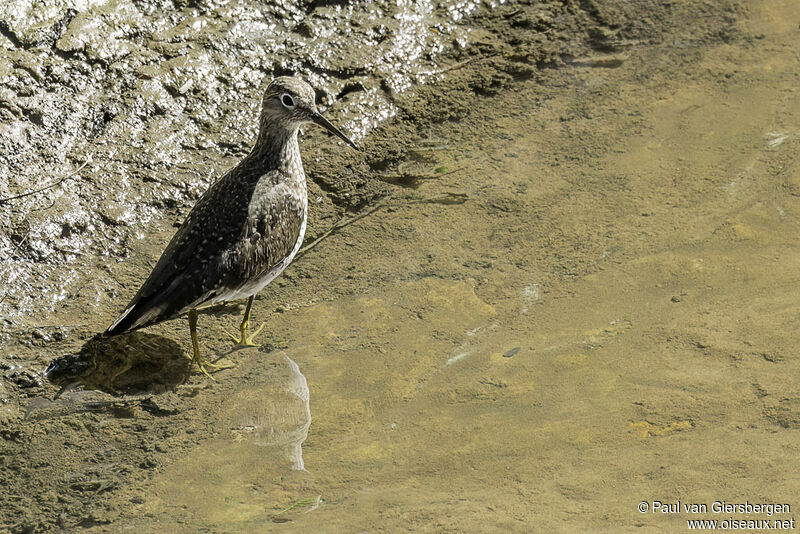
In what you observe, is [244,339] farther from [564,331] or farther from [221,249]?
[564,331]

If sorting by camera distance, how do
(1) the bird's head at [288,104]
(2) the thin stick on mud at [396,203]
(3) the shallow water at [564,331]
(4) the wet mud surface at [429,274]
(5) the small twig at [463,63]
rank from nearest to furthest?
(3) the shallow water at [564,331], (4) the wet mud surface at [429,274], (1) the bird's head at [288,104], (2) the thin stick on mud at [396,203], (5) the small twig at [463,63]

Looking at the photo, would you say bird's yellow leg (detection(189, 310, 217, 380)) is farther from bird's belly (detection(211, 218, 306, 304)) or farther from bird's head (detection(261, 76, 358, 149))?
bird's head (detection(261, 76, 358, 149))

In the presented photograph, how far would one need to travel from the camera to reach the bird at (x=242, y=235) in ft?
17.3

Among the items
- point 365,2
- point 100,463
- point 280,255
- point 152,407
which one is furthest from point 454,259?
point 365,2

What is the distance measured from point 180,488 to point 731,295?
11.3ft

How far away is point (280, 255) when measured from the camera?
5.58 metres

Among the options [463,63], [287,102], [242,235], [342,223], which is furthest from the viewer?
[463,63]

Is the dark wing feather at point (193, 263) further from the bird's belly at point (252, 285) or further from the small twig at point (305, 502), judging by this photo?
the small twig at point (305, 502)

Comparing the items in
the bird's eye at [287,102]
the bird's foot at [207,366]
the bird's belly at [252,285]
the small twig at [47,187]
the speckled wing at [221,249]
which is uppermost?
the bird's eye at [287,102]

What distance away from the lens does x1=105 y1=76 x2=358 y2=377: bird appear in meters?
5.26

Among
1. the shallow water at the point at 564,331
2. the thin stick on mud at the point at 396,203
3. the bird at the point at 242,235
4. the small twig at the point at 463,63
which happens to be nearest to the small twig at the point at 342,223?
the thin stick on mud at the point at 396,203

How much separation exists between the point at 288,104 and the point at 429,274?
1.46 m

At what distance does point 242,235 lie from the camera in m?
5.46

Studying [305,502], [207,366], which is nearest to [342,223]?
[207,366]
